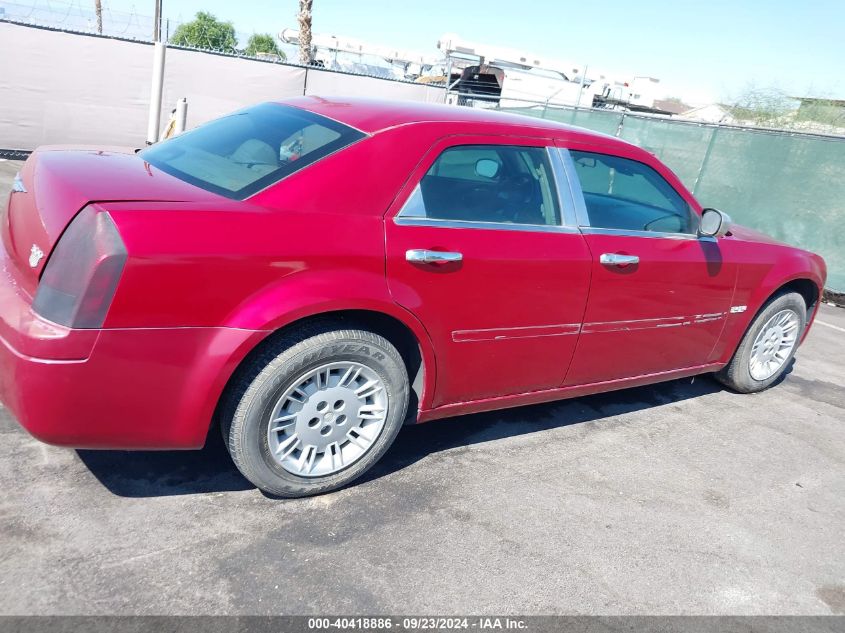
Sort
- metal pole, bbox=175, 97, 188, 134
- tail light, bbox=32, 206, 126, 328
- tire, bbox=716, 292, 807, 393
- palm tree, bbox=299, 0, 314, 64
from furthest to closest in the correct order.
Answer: palm tree, bbox=299, 0, 314, 64
metal pole, bbox=175, 97, 188, 134
tire, bbox=716, 292, 807, 393
tail light, bbox=32, 206, 126, 328

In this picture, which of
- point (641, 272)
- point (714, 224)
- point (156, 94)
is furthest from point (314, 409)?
point (156, 94)

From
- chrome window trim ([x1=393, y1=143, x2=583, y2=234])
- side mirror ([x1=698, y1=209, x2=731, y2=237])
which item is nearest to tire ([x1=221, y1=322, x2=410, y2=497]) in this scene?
chrome window trim ([x1=393, y1=143, x2=583, y2=234])

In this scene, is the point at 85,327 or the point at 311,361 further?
the point at 311,361

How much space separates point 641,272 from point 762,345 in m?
1.73

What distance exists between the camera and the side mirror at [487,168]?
3188mm

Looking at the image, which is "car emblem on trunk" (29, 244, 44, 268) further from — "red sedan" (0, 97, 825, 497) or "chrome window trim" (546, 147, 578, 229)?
"chrome window trim" (546, 147, 578, 229)

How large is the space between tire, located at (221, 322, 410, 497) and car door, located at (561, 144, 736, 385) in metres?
1.17

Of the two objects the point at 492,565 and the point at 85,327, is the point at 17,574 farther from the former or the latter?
the point at 492,565

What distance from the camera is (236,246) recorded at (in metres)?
2.39

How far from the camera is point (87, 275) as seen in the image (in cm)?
219

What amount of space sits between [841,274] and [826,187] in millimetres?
1254

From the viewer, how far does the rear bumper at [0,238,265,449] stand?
222 cm

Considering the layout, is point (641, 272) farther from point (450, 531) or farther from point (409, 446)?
point (450, 531)

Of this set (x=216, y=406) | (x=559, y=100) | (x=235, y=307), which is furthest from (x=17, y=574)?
(x=559, y=100)
